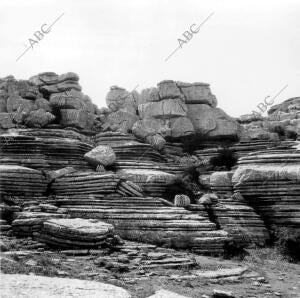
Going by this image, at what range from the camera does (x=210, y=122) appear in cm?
4188

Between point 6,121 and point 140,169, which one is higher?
point 6,121

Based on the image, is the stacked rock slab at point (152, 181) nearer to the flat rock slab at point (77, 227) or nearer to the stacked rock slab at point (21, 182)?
the stacked rock slab at point (21, 182)

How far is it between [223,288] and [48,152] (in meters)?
19.0

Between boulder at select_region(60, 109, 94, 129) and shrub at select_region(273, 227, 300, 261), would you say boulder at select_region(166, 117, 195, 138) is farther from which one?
shrub at select_region(273, 227, 300, 261)

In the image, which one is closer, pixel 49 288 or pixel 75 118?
pixel 49 288

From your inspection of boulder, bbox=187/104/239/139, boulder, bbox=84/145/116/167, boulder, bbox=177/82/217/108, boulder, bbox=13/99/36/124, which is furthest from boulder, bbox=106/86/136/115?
boulder, bbox=84/145/116/167

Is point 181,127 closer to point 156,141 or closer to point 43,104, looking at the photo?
point 156,141

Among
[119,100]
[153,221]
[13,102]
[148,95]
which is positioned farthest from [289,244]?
[13,102]

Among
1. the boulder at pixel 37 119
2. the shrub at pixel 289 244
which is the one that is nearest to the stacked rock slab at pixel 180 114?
the boulder at pixel 37 119

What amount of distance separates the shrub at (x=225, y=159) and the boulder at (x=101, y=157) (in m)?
9.30

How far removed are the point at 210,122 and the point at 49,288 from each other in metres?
32.6

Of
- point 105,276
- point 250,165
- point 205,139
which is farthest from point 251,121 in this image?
point 105,276

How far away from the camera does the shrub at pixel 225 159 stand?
36.4 m

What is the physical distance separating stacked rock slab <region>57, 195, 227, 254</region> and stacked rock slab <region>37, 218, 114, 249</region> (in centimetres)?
276
